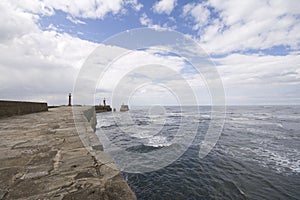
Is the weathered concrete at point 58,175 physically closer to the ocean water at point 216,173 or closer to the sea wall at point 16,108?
the ocean water at point 216,173

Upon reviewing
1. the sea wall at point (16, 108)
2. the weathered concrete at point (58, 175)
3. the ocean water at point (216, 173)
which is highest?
the sea wall at point (16, 108)

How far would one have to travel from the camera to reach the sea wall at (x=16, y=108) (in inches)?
316

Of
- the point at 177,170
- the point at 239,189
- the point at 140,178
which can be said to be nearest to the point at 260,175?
the point at 239,189

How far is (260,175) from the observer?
659 cm

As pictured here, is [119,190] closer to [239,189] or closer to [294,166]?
[239,189]

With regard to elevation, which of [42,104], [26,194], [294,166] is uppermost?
[42,104]

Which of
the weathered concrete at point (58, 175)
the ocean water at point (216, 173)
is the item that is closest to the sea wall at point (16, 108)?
the ocean water at point (216, 173)

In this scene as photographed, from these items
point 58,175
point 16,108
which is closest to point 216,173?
point 58,175

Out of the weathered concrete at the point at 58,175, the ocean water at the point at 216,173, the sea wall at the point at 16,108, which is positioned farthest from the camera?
the sea wall at the point at 16,108

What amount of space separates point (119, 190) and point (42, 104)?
15215mm

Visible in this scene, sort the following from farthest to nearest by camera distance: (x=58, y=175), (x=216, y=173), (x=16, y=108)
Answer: (x=16, y=108), (x=216, y=173), (x=58, y=175)

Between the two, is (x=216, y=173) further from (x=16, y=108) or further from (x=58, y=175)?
(x=16, y=108)

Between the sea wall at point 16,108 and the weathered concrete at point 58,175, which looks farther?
the sea wall at point 16,108

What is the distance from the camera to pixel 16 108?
920 centimetres
